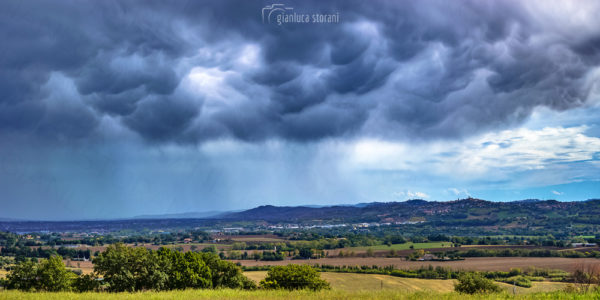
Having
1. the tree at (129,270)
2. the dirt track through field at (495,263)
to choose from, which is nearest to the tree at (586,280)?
the tree at (129,270)

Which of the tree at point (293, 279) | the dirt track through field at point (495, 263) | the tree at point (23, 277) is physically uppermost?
the tree at point (23, 277)

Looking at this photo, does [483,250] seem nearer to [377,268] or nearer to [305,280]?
[377,268]

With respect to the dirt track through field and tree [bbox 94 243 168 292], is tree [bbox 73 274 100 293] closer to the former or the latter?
tree [bbox 94 243 168 292]

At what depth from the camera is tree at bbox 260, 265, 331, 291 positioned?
55.4m

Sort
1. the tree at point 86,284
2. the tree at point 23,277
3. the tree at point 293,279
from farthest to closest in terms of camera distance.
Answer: the tree at point 293,279 < the tree at point 86,284 < the tree at point 23,277

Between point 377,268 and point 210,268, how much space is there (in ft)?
329

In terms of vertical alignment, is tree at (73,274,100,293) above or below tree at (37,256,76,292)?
below

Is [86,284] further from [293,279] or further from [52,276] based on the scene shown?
[293,279]

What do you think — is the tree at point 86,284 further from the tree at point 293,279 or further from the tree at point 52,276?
the tree at point 293,279

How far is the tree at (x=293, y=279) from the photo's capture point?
5541 cm

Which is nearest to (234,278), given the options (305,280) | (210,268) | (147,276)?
(210,268)

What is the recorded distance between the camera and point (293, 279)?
56875 mm

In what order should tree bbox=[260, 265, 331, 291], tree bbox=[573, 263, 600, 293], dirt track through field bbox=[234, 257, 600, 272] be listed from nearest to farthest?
tree bbox=[573, 263, 600, 293]
tree bbox=[260, 265, 331, 291]
dirt track through field bbox=[234, 257, 600, 272]

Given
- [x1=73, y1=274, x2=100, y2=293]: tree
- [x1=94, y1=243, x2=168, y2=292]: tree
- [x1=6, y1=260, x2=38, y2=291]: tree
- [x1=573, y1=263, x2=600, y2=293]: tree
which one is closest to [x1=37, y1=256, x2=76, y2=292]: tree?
[x1=6, y1=260, x2=38, y2=291]: tree
